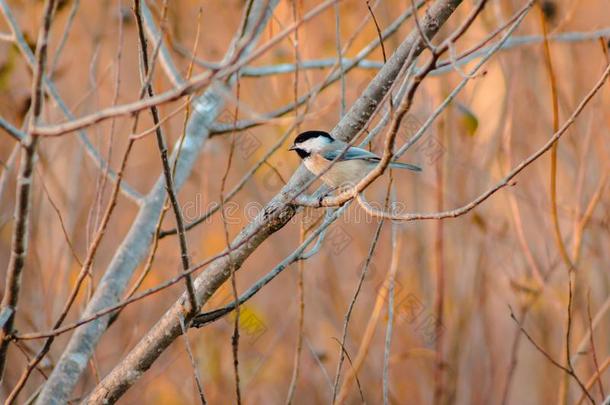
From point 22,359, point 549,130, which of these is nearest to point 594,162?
point 549,130

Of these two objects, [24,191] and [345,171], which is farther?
[345,171]

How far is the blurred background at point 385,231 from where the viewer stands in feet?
12.9

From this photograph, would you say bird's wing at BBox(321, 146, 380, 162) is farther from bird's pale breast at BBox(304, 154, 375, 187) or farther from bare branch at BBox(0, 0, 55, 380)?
bare branch at BBox(0, 0, 55, 380)

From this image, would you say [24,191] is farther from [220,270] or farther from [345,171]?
[345,171]

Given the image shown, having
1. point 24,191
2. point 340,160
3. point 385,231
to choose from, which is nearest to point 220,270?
point 24,191

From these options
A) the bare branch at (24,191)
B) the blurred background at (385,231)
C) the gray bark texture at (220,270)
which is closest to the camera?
the bare branch at (24,191)

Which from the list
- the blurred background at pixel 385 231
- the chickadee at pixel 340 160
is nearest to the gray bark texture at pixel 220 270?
the chickadee at pixel 340 160

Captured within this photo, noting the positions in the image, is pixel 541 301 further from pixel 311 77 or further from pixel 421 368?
pixel 311 77

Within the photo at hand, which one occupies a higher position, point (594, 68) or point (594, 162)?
point (594, 68)

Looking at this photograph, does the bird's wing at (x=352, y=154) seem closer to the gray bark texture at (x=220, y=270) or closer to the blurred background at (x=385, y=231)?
the blurred background at (x=385, y=231)

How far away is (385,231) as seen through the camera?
480 centimetres

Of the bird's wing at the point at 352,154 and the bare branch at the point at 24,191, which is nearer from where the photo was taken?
the bare branch at the point at 24,191

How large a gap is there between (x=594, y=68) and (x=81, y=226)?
4.34m

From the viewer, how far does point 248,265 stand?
21.1 feet
